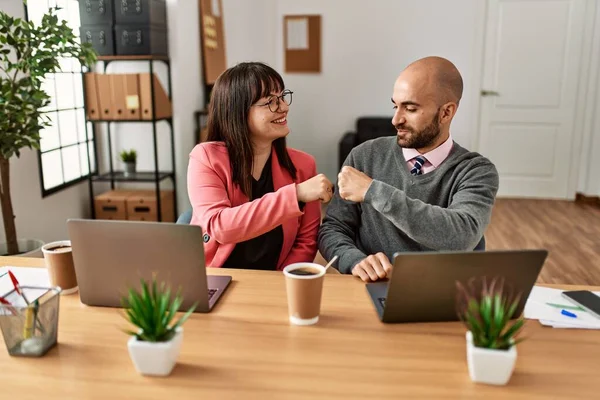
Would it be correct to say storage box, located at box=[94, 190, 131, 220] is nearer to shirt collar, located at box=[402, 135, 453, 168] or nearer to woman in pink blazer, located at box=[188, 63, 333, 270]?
woman in pink blazer, located at box=[188, 63, 333, 270]

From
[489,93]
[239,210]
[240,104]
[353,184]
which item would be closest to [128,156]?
[240,104]

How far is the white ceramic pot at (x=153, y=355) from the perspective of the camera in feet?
3.04

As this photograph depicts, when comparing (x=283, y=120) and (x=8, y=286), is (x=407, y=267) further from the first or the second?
(x=8, y=286)

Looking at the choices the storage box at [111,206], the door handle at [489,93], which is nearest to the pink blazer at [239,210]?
the storage box at [111,206]

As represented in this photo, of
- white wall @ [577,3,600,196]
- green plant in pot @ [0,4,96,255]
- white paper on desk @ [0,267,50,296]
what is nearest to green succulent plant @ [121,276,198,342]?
white paper on desk @ [0,267,50,296]

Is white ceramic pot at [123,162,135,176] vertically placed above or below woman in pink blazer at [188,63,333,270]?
below

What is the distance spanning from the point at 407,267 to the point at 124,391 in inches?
21.9

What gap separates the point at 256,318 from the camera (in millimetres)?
1180

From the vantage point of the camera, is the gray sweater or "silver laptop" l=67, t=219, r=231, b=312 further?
the gray sweater

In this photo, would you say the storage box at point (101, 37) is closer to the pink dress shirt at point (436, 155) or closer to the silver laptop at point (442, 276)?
the pink dress shirt at point (436, 155)

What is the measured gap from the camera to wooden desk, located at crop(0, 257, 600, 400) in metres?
0.91

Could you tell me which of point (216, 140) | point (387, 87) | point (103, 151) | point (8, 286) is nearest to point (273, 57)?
point (387, 87)

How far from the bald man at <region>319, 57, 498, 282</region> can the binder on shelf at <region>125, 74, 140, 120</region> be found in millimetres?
2200

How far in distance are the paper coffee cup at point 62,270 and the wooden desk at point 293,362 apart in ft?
0.25
